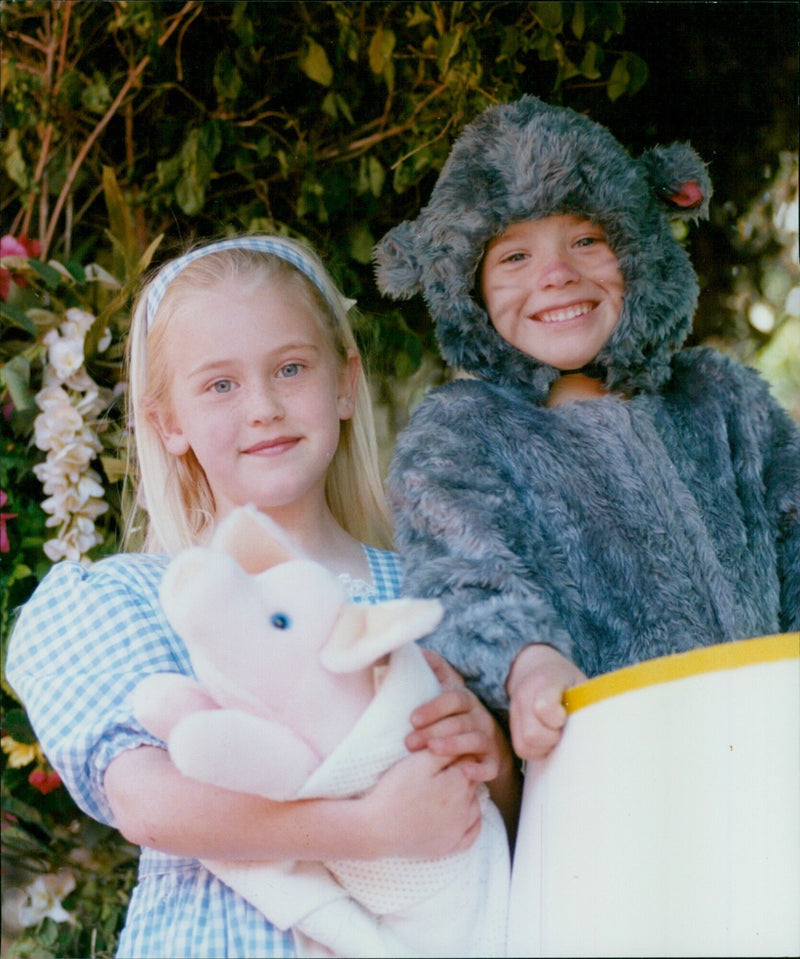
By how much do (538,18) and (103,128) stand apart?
2.40 ft

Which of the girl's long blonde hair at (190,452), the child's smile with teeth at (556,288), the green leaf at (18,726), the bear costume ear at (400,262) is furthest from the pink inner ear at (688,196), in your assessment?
the green leaf at (18,726)

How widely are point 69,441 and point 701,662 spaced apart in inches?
45.6

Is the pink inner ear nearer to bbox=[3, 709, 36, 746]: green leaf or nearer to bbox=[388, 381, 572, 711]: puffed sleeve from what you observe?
bbox=[388, 381, 572, 711]: puffed sleeve

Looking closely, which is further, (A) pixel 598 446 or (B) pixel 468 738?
(A) pixel 598 446

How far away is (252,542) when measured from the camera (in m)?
1.10

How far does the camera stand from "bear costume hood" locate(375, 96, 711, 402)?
1.46 m

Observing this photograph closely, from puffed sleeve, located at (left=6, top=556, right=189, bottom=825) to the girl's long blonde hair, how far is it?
6.7 inches

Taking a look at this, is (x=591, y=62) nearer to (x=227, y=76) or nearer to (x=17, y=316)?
(x=227, y=76)

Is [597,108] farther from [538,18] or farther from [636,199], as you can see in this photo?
[636,199]

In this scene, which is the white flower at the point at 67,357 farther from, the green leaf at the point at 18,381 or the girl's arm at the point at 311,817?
the girl's arm at the point at 311,817

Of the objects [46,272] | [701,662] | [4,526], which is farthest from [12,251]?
[701,662]

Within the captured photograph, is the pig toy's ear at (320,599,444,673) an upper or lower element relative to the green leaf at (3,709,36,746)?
upper

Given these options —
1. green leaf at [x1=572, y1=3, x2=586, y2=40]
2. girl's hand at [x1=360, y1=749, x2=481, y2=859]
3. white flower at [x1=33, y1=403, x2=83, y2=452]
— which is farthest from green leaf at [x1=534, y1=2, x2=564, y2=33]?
girl's hand at [x1=360, y1=749, x2=481, y2=859]

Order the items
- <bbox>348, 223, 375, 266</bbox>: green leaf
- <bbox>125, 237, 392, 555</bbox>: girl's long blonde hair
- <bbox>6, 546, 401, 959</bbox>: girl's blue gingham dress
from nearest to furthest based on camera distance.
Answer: <bbox>6, 546, 401, 959</bbox>: girl's blue gingham dress → <bbox>125, 237, 392, 555</bbox>: girl's long blonde hair → <bbox>348, 223, 375, 266</bbox>: green leaf
